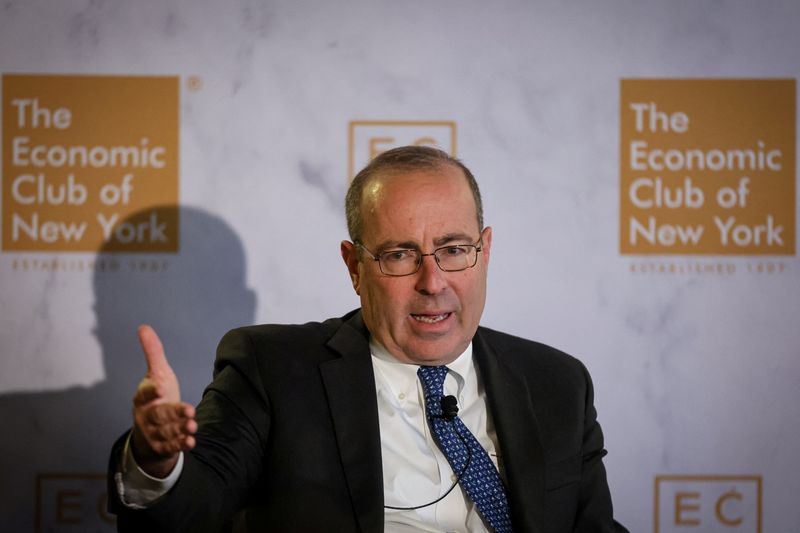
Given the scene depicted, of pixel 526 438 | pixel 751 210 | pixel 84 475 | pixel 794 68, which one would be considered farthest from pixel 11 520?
pixel 794 68

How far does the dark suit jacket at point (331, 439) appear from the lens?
188 cm

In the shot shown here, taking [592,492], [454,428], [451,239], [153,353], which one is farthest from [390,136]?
[153,353]

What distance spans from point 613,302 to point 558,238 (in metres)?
0.29

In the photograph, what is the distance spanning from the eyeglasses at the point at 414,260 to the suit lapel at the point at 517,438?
11.5 inches

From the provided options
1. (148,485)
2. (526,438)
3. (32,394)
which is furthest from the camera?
(32,394)

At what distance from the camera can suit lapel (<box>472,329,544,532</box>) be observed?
6.46 ft

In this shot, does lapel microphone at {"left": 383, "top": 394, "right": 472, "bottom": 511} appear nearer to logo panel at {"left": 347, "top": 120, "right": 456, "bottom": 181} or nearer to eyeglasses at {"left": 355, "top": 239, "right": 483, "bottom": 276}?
eyeglasses at {"left": 355, "top": 239, "right": 483, "bottom": 276}

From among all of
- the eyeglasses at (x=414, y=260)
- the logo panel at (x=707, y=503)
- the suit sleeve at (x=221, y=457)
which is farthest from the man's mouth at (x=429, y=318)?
the logo panel at (x=707, y=503)

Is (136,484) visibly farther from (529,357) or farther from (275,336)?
(529,357)

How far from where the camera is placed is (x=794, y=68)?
9.70 feet

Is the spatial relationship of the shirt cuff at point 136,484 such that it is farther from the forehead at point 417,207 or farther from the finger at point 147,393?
the forehead at point 417,207

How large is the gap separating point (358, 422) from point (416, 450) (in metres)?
0.18

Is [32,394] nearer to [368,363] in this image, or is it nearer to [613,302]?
[368,363]

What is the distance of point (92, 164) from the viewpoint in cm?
286
